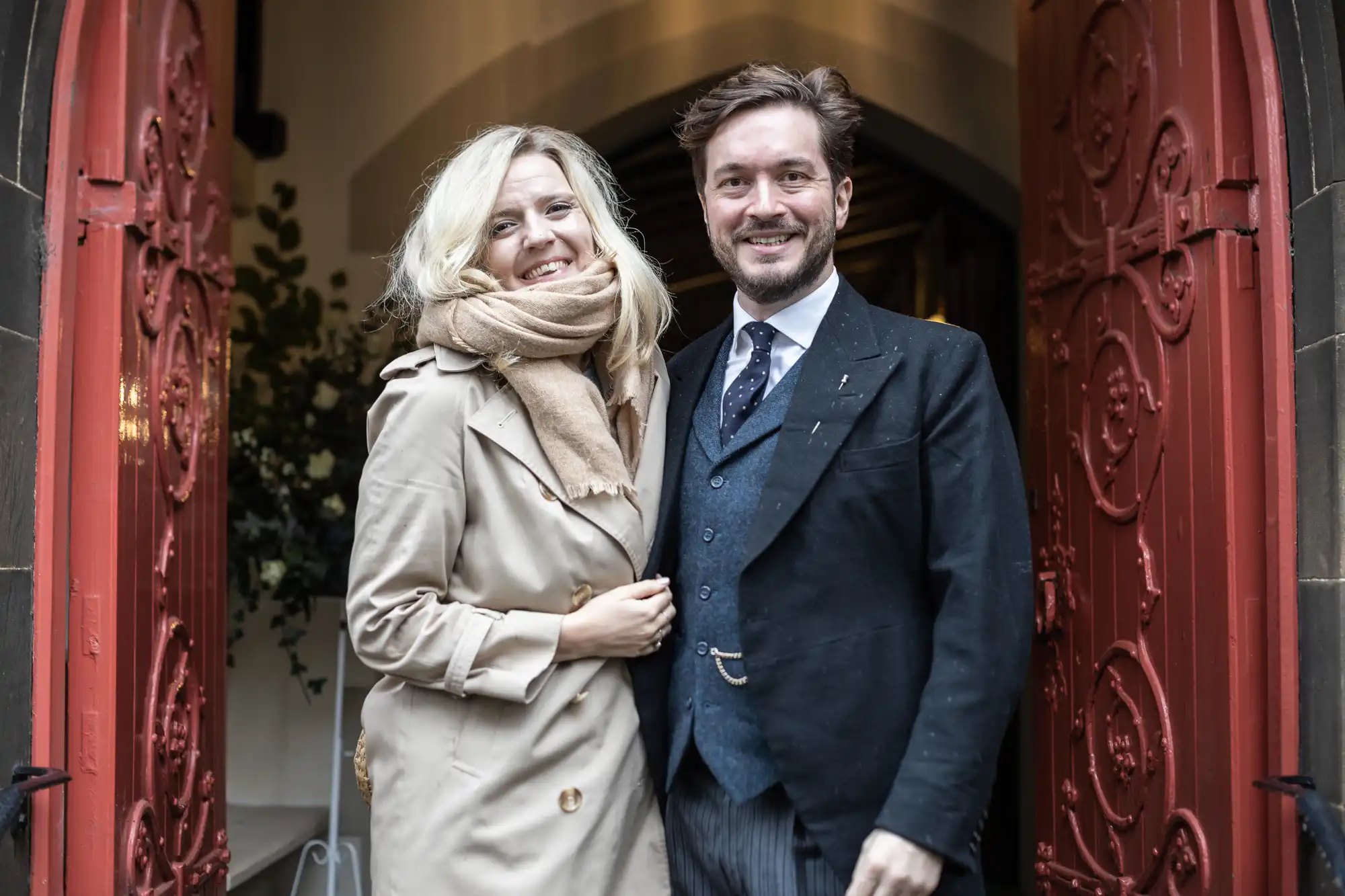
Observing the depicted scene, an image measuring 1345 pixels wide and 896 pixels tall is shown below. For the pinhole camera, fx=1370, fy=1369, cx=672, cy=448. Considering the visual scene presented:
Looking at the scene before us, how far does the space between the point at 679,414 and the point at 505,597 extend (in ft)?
1.31

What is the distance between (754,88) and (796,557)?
0.72 m

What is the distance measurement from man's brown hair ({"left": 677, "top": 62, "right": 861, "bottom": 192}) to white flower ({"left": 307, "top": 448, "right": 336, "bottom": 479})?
251 centimetres

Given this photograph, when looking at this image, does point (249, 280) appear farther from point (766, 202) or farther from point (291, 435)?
point (766, 202)

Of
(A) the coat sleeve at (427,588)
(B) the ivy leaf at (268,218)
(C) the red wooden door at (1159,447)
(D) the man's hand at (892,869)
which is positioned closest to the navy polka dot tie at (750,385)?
(A) the coat sleeve at (427,588)

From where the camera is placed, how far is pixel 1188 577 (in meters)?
2.44

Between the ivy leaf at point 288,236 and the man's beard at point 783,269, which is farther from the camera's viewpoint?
the ivy leaf at point 288,236

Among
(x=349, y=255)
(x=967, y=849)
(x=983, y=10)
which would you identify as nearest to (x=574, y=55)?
(x=349, y=255)

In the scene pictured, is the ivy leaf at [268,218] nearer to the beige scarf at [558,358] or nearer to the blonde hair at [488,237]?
the blonde hair at [488,237]

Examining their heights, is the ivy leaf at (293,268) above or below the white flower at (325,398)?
above

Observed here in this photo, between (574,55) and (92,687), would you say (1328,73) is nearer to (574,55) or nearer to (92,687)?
(92,687)

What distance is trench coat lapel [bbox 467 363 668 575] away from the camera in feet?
6.68

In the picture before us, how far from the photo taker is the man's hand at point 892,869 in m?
1.75

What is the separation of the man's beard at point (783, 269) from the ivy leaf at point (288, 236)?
9.73 ft

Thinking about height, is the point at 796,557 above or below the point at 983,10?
below
